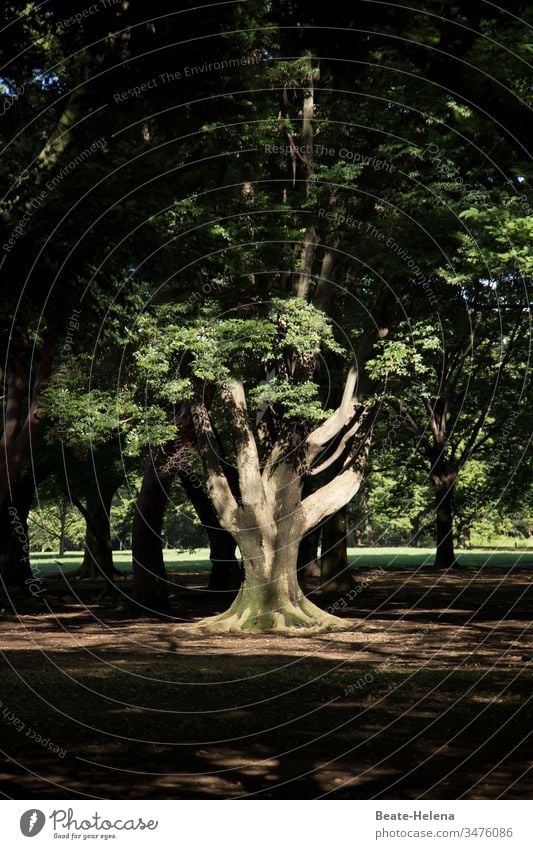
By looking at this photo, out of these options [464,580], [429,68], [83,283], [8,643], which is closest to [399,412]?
[464,580]

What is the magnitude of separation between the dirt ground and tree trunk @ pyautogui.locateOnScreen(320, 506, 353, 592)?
10.6m

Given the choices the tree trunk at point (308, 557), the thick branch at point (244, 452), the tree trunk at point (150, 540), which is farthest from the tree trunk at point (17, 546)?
the thick branch at point (244, 452)

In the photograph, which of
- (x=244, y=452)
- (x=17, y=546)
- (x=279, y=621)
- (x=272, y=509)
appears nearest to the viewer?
(x=279, y=621)

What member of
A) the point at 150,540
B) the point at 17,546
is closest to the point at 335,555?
the point at 150,540

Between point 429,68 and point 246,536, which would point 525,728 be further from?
point 246,536

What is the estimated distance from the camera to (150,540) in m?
34.6

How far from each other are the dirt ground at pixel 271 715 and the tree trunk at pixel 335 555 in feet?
34.7

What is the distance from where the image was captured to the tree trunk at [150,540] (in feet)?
110

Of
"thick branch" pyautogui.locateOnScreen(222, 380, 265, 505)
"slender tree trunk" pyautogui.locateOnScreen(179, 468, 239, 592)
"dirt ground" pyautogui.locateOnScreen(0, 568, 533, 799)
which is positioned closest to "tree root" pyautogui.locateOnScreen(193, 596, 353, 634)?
"dirt ground" pyautogui.locateOnScreen(0, 568, 533, 799)

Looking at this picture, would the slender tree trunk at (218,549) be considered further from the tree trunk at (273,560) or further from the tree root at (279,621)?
the tree trunk at (273,560)

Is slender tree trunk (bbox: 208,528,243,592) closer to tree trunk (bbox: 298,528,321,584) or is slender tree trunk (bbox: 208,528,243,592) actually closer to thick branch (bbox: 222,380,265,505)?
tree trunk (bbox: 298,528,321,584)

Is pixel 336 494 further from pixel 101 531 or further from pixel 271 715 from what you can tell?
pixel 101 531

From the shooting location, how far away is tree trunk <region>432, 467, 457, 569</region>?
157 ft

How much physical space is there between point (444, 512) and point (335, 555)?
12528 mm
